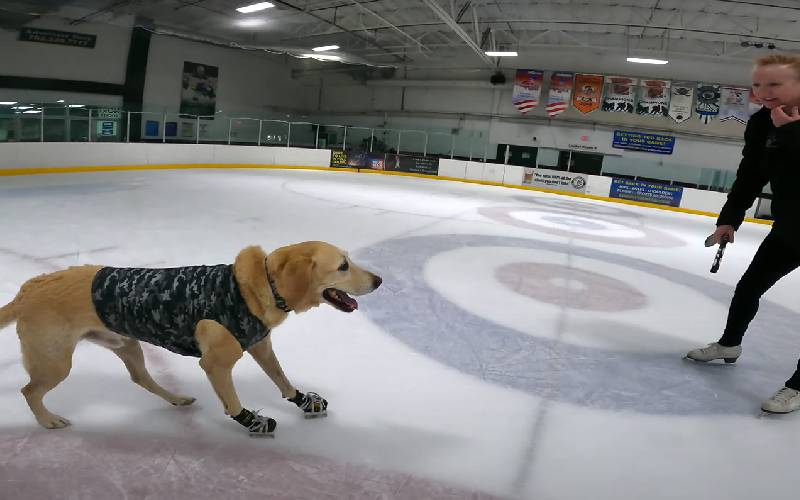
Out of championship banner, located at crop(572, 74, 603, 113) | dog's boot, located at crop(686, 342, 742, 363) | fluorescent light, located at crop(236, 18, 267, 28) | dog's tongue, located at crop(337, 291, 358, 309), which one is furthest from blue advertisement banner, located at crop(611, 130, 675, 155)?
dog's tongue, located at crop(337, 291, 358, 309)

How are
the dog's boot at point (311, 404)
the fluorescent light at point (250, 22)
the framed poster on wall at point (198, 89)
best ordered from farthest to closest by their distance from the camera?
the framed poster on wall at point (198, 89) < the fluorescent light at point (250, 22) < the dog's boot at point (311, 404)

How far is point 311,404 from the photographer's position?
2584mm

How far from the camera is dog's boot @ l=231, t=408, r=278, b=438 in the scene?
2.27 m

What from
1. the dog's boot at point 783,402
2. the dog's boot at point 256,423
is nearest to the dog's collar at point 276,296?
the dog's boot at point 256,423

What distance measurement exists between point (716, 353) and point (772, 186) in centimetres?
143

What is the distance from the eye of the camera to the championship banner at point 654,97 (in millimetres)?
20078

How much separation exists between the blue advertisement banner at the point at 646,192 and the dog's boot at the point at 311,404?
17.6 meters

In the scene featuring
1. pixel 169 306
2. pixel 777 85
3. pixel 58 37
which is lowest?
pixel 169 306

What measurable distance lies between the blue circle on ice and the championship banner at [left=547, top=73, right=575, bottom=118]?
58.5 feet

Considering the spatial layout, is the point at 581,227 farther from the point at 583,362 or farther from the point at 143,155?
the point at 143,155

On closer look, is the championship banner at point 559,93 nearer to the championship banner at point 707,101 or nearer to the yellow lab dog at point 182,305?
the championship banner at point 707,101

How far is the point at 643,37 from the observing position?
18406 mm

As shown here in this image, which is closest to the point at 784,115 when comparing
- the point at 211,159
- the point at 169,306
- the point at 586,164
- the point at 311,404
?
the point at 311,404

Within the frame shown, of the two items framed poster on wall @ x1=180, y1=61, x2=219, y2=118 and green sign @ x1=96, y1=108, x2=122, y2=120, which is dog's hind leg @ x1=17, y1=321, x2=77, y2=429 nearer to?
green sign @ x1=96, y1=108, x2=122, y2=120
